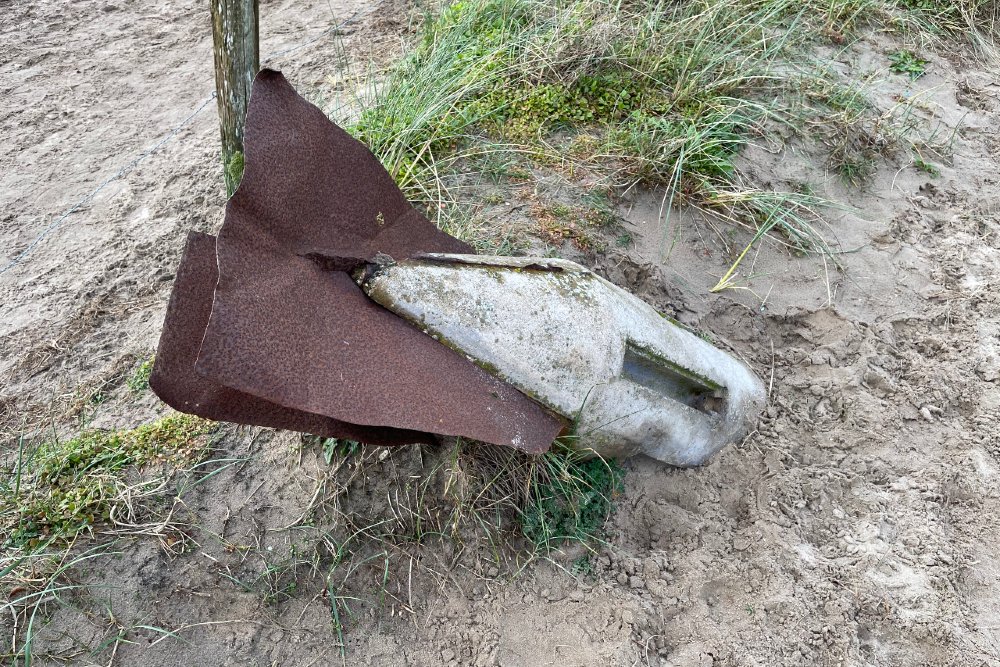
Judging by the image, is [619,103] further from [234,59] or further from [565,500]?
[565,500]

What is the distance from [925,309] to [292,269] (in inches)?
115

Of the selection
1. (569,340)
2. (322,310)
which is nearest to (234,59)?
(322,310)

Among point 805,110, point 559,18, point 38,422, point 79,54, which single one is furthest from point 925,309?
point 79,54

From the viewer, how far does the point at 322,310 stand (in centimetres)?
175

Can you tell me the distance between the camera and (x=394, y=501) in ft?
7.44

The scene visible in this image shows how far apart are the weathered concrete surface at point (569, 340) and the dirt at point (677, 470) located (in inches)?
A: 15.1

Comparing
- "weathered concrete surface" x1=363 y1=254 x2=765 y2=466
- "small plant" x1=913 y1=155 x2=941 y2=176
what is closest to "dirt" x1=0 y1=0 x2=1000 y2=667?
"small plant" x1=913 y1=155 x2=941 y2=176

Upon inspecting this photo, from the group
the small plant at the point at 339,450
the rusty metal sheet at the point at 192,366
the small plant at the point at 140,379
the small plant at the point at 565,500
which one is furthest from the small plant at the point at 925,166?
the small plant at the point at 140,379

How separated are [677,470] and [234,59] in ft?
6.93

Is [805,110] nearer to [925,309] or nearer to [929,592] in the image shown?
[925,309]

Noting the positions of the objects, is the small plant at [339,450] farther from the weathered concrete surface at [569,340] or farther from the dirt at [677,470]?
the weathered concrete surface at [569,340]

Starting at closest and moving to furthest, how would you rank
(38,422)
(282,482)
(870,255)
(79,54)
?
1. (282,482)
2. (38,422)
3. (870,255)
4. (79,54)

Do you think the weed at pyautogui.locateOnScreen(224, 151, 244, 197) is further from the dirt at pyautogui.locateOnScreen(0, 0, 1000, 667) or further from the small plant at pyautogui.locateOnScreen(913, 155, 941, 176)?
the small plant at pyautogui.locateOnScreen(913, 155, 941, 176)

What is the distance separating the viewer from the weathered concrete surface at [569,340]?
74.5 inches
